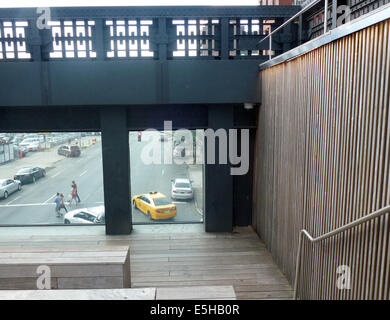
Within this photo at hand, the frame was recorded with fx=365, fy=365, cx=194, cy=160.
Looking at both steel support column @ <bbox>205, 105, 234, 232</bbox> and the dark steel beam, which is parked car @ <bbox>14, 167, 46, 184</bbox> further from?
steel support column @ <bbox>205, 105, 234, 232</bbox>

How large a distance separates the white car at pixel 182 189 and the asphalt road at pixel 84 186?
0.12m

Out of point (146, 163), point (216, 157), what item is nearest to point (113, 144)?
point (146, 163)

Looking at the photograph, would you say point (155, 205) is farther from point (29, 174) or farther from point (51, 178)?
point (29, 174)

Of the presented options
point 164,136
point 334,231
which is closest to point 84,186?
point 164,136

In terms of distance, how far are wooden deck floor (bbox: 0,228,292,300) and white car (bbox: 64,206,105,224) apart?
0.60m

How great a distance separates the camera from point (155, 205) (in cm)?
825

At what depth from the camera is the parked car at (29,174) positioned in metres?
8.11

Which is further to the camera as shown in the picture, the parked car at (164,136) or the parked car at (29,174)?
the parked car at (29,174)

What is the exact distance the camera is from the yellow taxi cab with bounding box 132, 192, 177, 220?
26.6ft

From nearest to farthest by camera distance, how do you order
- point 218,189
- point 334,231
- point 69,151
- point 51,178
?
point 334,231, point 218,189, point 69,151, point 51,178

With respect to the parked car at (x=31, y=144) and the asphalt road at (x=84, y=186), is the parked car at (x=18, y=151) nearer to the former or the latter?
the parked car at (x=31, y=144)

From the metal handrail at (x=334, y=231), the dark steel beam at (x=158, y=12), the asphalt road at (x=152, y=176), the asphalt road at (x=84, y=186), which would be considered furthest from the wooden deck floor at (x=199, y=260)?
the dark steel beam at (x=158, y=12)

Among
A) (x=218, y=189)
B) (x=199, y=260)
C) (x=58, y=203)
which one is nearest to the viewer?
(x=199, y=260)

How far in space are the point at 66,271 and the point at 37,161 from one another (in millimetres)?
4459
